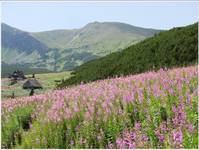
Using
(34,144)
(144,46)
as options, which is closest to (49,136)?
(34,144)

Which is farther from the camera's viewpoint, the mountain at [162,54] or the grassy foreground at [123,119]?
the mountain at [162,54]

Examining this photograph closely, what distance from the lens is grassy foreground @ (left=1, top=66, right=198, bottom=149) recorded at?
6607 millimetres

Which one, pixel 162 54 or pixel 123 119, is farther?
pixel 162 54

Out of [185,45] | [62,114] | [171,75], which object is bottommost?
[62,114]

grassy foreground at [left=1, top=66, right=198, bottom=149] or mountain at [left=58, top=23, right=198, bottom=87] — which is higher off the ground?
mountain at [left=58, top=23, right=198, bottom=87]

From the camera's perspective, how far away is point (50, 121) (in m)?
8.63

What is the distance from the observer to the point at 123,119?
7.86m

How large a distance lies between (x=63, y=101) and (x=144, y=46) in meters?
23.5

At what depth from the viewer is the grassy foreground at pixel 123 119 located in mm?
6607

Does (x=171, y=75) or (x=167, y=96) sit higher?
(x=171, y=75)

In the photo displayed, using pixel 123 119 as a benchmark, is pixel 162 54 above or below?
above

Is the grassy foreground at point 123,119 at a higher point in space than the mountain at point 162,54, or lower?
lower

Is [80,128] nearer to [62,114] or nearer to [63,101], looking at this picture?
[62,114]

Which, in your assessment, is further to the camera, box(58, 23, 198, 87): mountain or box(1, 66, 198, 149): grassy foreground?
box(58, 23, 198, 87): mountain
